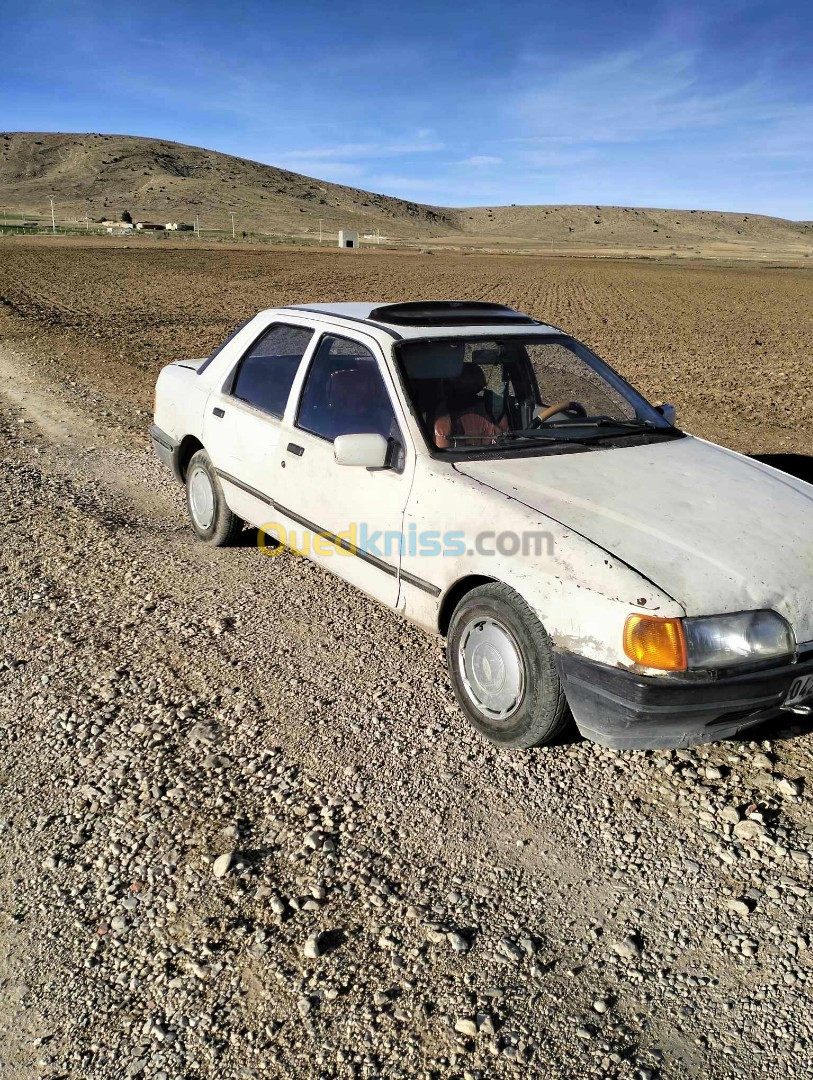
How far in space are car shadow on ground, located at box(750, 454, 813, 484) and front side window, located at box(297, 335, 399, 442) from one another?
483 cm

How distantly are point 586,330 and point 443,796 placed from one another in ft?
56.7

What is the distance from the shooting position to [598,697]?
2943mm

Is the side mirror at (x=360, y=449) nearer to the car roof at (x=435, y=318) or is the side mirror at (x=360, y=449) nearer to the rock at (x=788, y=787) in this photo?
the car roof at (x=435, y=318)

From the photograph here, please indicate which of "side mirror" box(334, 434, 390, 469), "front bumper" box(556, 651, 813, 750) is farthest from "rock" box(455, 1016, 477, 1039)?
"side mirror" box(334, 434, 390, 469)

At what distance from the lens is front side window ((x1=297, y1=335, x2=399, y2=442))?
3984 millimetres

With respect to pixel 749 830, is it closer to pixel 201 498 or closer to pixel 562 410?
pixel 562 410

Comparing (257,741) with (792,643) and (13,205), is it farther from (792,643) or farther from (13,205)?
(13,205)

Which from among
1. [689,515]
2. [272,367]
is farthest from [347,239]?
[689,515]

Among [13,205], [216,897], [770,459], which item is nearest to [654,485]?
[216,897]

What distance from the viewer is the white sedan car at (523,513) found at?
2.91m

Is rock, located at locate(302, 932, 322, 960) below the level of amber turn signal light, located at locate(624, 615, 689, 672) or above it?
below

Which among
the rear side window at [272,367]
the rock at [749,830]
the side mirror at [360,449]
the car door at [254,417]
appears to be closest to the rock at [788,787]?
the rock at [749,830]

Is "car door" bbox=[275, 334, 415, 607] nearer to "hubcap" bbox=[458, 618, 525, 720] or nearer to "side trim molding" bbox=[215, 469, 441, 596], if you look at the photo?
"side trim molding" bbox=[215, 469, 441, 596]

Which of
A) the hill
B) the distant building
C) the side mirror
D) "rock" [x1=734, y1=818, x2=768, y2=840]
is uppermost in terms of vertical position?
the hill
